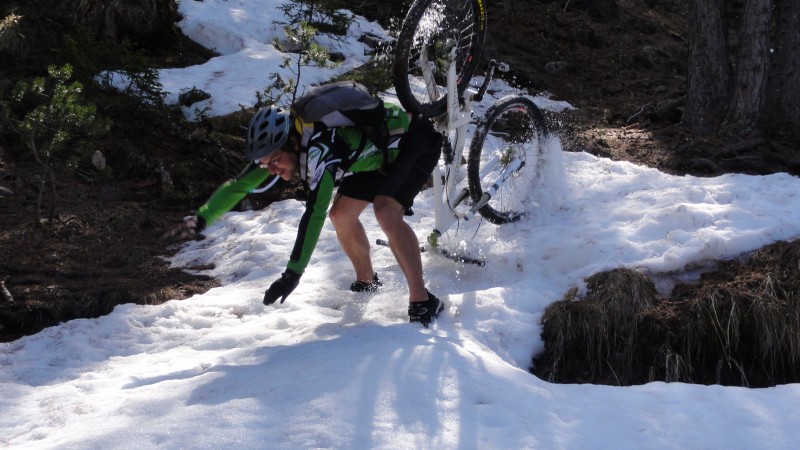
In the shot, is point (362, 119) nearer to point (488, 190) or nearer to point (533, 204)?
point (488, 190)

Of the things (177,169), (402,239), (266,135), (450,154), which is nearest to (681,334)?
(402,239)

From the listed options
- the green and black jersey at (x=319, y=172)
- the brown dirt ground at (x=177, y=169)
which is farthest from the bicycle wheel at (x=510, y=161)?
the green and black jersey at (x=319, y=172)

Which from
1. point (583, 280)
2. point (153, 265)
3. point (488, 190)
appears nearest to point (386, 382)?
point (583, 280)

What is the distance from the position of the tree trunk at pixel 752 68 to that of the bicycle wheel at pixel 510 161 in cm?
290

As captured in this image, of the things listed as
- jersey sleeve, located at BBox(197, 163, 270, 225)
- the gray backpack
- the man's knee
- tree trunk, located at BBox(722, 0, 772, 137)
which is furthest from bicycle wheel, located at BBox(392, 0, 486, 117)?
tree trunk, located at BBox(722, 0, 772, 137)

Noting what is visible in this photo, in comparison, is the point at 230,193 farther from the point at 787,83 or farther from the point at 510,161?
the point at 787,83

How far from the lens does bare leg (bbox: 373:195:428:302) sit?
563cm

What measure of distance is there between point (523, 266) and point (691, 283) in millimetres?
1375

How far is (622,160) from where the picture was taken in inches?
356

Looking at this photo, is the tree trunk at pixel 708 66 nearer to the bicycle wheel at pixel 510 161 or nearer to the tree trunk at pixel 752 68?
the tree trunk at pixel 752 68

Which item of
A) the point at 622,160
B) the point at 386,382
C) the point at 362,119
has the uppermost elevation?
the point at 622,160

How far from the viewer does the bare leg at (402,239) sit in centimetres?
563

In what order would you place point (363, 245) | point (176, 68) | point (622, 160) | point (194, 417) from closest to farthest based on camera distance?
point (194, 417) → point (363, 245) → point (622, 160) → point (176, 68)

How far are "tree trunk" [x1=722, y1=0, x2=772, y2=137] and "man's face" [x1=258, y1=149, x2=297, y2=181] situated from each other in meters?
6.11
